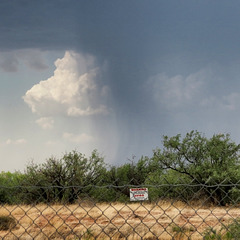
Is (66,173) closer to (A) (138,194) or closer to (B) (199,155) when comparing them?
(B) (199,155)

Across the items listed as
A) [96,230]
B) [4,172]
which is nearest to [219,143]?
[96,230]

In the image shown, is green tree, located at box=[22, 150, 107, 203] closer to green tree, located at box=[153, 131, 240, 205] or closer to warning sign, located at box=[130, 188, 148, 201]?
green tree, located at box=[153, 131, 240, 205]

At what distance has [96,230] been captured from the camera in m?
10.2

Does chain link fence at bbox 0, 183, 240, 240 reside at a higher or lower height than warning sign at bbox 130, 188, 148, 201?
lower

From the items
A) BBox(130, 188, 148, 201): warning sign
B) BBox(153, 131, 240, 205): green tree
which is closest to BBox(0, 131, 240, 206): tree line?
BBox(153, 131, 240, 205): green tree

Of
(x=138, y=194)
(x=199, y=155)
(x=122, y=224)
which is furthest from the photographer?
(x=199, y=155)

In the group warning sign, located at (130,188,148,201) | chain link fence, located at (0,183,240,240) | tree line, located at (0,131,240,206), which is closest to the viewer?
warning sign, located at (130,188,148,201)

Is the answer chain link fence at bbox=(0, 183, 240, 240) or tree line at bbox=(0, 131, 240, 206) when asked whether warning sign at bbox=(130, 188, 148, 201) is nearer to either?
chain link fence at bbox=(0, 183, 240, 240)

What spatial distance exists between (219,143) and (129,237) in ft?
44.6

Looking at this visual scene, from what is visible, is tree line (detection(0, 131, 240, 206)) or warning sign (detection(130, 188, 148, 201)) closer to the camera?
warning sign (detection(130, 188, 148, 201))

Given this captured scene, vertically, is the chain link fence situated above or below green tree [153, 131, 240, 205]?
below

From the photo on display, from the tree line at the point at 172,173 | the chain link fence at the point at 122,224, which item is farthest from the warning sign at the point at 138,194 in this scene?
the tree line at the point at 172,173

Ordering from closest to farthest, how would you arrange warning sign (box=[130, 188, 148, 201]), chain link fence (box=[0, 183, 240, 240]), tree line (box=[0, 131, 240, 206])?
1. warning sign (box=[130, 188, 148, 201])
2. chain link fence (box=[0, 183, 240, 240])
3. tree line (box=[0, 131, 240, 206])

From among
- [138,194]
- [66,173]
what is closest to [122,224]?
[138,194]
